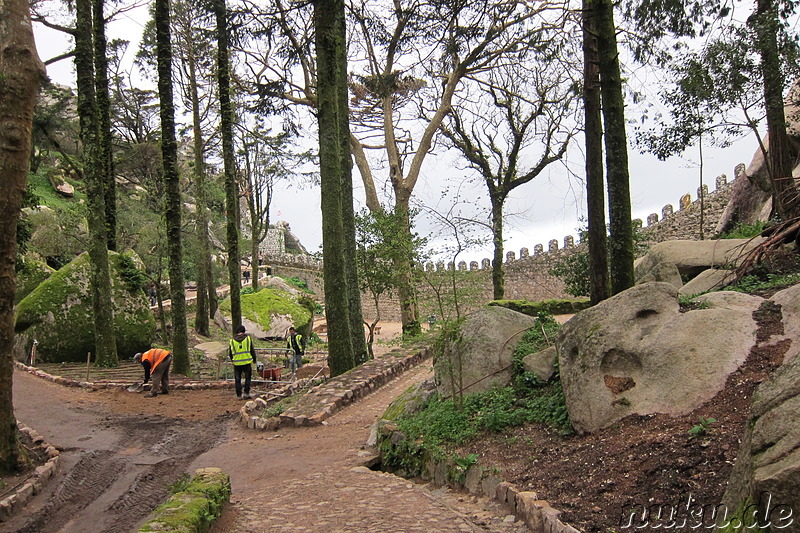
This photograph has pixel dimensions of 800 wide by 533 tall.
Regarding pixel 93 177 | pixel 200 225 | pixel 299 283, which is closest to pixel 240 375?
pixel 93 177

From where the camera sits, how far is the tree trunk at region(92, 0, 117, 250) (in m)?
16.4

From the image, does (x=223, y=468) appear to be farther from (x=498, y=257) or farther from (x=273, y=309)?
(x=273, y=309)

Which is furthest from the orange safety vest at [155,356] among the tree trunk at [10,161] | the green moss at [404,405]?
the green moss at [404,405]

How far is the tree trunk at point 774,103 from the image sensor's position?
1033 centimetres

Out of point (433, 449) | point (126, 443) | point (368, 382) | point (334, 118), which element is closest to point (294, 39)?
point (334, 118)

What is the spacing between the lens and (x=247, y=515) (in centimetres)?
569

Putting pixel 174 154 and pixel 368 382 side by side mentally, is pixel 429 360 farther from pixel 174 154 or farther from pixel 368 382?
pixel 174 154

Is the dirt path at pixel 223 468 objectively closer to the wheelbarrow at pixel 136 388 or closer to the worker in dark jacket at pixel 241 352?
the wheelbarrow at pixel 136 388

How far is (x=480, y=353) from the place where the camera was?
25.7 feet

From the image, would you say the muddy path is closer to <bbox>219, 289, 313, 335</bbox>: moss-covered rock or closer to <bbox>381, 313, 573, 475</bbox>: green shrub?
<bbox>381, 313, 573, 475</bbox>: green shrub

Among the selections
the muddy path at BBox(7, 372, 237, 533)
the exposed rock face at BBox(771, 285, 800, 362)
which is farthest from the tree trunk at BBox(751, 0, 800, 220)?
the muddy path at BBox(7, 372, 237, 533)

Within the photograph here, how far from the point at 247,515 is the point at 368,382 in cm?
623

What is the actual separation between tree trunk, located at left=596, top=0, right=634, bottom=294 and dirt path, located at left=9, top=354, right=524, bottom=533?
14.4 feet

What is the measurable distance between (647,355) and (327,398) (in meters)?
6.44
